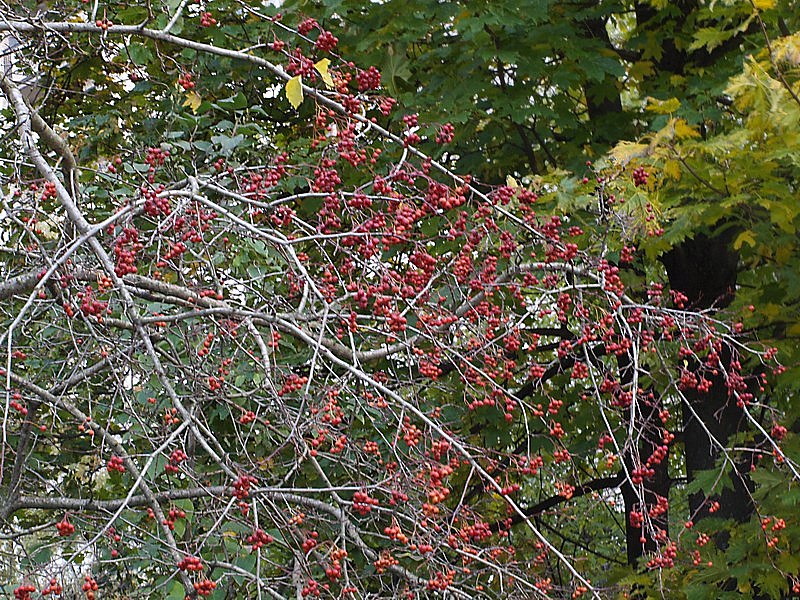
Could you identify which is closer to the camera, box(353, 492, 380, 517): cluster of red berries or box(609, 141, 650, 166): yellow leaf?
box(353, 492, 380, 517): cluster of red berries

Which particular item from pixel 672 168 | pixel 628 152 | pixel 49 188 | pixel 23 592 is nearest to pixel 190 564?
pixel 23 592

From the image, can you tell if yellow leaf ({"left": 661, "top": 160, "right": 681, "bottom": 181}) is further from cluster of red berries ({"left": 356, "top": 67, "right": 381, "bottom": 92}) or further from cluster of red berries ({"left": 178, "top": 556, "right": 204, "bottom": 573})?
cluster of red berries ({"left": 178, "top": 556, "right": 204, "bottom": 573})

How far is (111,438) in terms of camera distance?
3236 mm

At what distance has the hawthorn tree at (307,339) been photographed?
3170 mm

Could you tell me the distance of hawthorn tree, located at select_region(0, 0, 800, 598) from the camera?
3.17m

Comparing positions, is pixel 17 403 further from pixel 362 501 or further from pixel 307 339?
pixel 362 501

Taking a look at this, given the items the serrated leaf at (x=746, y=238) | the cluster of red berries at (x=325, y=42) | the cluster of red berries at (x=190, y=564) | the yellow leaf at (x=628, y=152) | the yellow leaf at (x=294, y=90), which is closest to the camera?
the cluster of red berries at (x=190, y=564)

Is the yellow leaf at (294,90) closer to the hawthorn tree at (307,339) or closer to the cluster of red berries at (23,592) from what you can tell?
the hawthorn tree at (307,339)

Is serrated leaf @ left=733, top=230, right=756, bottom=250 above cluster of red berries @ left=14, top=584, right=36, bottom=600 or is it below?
above

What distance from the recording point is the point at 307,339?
3018 mm

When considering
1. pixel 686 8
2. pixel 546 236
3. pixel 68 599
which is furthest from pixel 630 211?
pixel 686 8

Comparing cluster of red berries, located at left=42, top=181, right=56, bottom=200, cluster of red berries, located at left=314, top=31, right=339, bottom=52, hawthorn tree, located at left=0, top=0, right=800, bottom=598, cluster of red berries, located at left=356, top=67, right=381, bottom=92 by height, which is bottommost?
hawthorn tree, located at left=0, top=0, right=800, bottom=598

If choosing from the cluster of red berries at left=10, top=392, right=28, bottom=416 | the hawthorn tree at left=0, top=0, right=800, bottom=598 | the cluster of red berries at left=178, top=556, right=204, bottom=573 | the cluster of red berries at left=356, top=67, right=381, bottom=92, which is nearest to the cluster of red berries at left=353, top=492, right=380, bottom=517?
the hawthorn tree at left=0, top=0, right=800, bottom=598

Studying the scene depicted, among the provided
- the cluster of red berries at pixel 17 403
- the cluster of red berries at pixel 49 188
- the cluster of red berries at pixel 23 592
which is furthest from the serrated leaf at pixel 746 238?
the cluster of red berries at pixel 23 592
